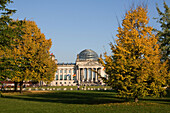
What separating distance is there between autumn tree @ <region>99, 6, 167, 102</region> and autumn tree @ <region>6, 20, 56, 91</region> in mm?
24096

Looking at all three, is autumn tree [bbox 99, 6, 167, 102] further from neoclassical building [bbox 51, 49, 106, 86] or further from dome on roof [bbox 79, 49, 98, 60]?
dome on roof [bbox 79, 49, 98, 60]

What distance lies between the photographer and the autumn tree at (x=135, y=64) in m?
27.3

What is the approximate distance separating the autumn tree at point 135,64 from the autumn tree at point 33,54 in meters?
24.1

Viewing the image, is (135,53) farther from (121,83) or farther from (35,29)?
(35,29)

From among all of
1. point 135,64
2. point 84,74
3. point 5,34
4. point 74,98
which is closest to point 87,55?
point 84,74

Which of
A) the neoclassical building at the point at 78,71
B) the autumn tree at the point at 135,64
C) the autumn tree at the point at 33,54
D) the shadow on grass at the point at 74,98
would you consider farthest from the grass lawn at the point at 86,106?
the neoclassical building at the point at 78,71

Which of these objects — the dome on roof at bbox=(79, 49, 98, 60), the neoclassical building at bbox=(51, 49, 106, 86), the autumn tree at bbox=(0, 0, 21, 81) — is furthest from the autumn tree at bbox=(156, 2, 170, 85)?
the dome on roof at bbox=(79, 49, 98, 60)

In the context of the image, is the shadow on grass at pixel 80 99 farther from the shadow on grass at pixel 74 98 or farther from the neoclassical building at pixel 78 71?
the neoclassical building at pixel 78 71

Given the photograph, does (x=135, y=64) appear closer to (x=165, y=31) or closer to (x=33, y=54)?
(x=165, y=31)

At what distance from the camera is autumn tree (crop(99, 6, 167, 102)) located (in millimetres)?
27266

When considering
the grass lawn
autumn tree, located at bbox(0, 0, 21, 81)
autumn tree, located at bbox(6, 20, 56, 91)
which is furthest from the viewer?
autumn tree, located at bbox(6, 20, 56, 91)

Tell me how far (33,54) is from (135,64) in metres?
27.3

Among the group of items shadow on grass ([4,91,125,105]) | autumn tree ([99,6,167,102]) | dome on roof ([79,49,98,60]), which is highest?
dome on roof ([79,49,98,60])

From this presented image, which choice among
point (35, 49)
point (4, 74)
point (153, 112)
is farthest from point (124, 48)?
point (35, 49)
